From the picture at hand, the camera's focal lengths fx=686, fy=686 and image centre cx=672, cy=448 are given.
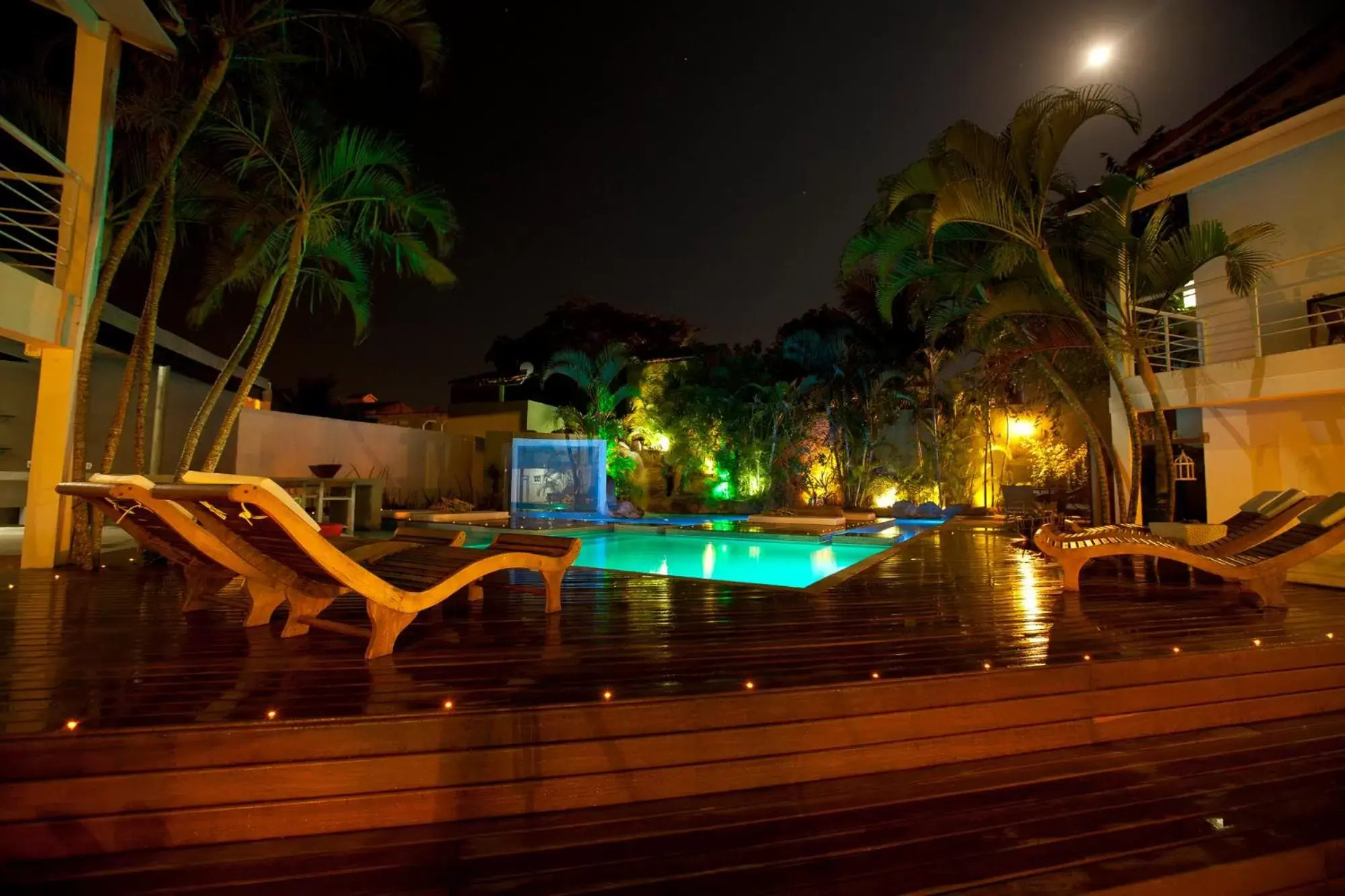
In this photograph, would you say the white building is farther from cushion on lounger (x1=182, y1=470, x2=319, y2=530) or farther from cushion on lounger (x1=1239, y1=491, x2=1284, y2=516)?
cushion on lounger (x1=182, y1=470, x2=319, y2=530)

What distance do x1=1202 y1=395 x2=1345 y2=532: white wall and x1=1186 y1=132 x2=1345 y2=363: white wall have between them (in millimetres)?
828

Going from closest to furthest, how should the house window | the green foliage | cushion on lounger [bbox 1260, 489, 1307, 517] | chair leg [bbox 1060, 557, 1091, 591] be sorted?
chair leg [bbox 1060, 557, 1091, 591]
cushion on lounger [bbox 1260, 489, 1307, 517]
the house window
the green foliage

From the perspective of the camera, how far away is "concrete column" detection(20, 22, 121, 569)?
6.21 m

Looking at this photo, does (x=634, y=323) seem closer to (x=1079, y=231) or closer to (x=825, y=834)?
(x=1079, y=231)

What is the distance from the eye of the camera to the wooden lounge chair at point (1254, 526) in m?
4.93

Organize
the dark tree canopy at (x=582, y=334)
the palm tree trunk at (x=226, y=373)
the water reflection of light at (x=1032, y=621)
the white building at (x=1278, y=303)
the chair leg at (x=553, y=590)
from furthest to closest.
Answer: the dark tree canopy at (x=582, y=334), the white building at (x=1278, y=303), the palm tree trunk at (x=226, y=373), the chair leg at (x=553, y=590), the water reflection of light at (x=1032, y=621)

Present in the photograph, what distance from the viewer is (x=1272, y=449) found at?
30.1ft

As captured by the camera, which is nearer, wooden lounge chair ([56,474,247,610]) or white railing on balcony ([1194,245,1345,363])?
wooden lounge chair ([56,474,247,610])

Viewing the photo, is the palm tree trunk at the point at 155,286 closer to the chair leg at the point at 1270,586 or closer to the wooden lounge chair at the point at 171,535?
the wooden lounge chair at the point at 171,535

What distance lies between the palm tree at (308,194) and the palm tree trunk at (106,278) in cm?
72

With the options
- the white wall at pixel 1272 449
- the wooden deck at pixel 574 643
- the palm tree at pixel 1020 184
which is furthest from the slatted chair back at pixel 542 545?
the white wall at pixel 1272 449

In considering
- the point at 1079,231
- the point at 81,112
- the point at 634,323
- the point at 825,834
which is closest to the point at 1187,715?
the point at 825,834

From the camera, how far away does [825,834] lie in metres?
2.19

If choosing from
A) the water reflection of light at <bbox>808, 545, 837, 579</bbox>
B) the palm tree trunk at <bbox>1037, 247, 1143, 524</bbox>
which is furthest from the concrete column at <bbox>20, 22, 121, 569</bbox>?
the palm tree trunk at <bbox>1037, 247, 1143, 524</bbox>
